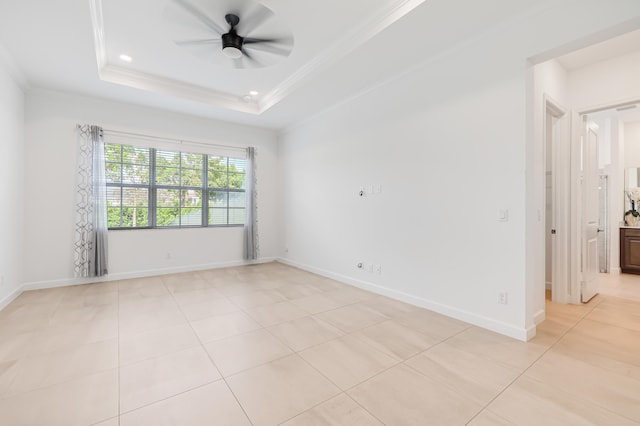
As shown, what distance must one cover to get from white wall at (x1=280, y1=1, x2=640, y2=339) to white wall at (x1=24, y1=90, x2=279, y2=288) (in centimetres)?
255

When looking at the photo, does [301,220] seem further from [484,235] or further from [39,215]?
[39,215]

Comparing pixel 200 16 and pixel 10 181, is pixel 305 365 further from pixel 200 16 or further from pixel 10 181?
pixel 10 181

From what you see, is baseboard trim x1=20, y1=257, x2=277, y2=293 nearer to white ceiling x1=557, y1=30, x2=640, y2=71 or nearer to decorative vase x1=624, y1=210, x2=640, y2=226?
white ceiling x1=557, y1=30, x2=640, y2=71

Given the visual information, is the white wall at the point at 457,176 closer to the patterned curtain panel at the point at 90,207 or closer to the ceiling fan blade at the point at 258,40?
the ceiling fan blade at the point at 258,40

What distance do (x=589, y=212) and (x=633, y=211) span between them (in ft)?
9.31

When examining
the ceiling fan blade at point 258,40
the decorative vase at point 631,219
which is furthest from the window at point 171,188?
the decorative vase at point 631,219

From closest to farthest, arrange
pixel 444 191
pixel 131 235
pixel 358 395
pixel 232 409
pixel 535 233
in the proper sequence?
1. pixel 232 409
2. pixel 358 395
3. pixel 535 233
4. pixel 444 191
5. pixel 131 235

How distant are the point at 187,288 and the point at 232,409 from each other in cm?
292

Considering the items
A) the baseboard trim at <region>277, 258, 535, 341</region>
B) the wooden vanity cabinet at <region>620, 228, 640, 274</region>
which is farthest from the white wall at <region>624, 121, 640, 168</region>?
the baseboard trim at <region>277, 258, 535, 341</region>

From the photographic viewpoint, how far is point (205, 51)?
3.09 meters

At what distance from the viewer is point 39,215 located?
4078 mm

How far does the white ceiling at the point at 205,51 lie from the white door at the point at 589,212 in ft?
7.18

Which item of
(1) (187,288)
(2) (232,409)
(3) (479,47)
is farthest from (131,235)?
(3) (479,47)

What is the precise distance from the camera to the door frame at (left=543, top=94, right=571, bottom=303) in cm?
347
